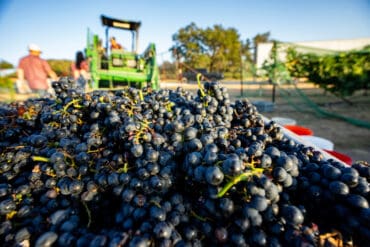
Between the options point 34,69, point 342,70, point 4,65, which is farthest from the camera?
point 4,65

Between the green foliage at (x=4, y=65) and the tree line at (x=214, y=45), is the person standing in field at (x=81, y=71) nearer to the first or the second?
the green foliage at (x=4, y=65)

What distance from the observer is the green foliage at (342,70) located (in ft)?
24.6

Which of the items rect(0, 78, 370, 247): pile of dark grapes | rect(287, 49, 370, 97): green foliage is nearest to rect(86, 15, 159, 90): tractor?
rect(0, 78, 370, 247): pile of dark grapes

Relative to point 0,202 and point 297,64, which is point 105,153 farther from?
point 297,64

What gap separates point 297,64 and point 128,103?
461 inches

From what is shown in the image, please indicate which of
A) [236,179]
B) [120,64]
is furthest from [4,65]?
[236,179]

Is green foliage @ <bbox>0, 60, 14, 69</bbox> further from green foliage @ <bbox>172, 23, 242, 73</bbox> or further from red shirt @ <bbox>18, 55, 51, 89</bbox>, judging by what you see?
green foliage @ <bbox>172, 23, 242, 73</bbox>

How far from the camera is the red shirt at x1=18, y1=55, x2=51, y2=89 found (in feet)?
18.9

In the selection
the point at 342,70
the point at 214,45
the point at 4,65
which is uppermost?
the point at 214,45

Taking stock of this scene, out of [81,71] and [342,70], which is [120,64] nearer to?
[81,71]

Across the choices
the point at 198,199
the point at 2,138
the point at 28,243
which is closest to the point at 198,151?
the point at 198,199

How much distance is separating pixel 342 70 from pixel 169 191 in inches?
382

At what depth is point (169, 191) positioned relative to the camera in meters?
0.86

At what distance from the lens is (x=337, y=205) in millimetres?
797
